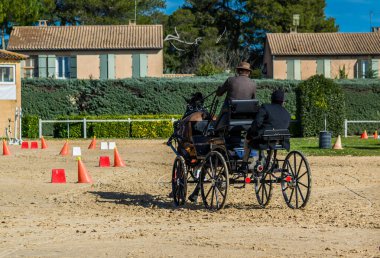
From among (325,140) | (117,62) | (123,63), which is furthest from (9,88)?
(325,140)

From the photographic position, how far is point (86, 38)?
60.4 m

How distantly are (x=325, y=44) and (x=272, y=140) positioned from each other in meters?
50.1

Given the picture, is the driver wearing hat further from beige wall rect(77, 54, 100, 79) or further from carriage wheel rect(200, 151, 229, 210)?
beige wall rect(77, 54, 100, 79)

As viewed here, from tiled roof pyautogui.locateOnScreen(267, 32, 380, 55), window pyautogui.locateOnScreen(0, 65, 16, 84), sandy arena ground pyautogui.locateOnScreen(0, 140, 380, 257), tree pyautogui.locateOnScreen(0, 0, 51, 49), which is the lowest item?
sandy arena ground pyautogui.locateOnScreen(0, 140, 380, 257)

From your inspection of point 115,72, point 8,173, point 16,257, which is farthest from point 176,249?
point 115,72

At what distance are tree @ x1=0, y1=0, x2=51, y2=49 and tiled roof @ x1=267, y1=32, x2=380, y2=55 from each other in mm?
18327

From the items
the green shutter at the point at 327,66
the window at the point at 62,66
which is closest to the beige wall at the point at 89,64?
the window at the point at 62,66

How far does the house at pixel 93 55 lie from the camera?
195 feet

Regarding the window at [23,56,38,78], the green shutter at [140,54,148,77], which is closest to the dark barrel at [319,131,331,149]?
the green shutter at [140,54,148,77]

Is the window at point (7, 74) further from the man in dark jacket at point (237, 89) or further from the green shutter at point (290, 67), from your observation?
the man in dark jacket at point (237, 89)

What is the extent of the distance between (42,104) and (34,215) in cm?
3375

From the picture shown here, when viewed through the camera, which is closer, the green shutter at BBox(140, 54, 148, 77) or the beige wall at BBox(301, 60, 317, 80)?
the green shutter at BBox(140, 54, 148, 77)

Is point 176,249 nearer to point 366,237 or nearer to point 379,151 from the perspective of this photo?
point 366,237

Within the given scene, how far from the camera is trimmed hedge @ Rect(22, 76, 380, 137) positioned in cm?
4656
